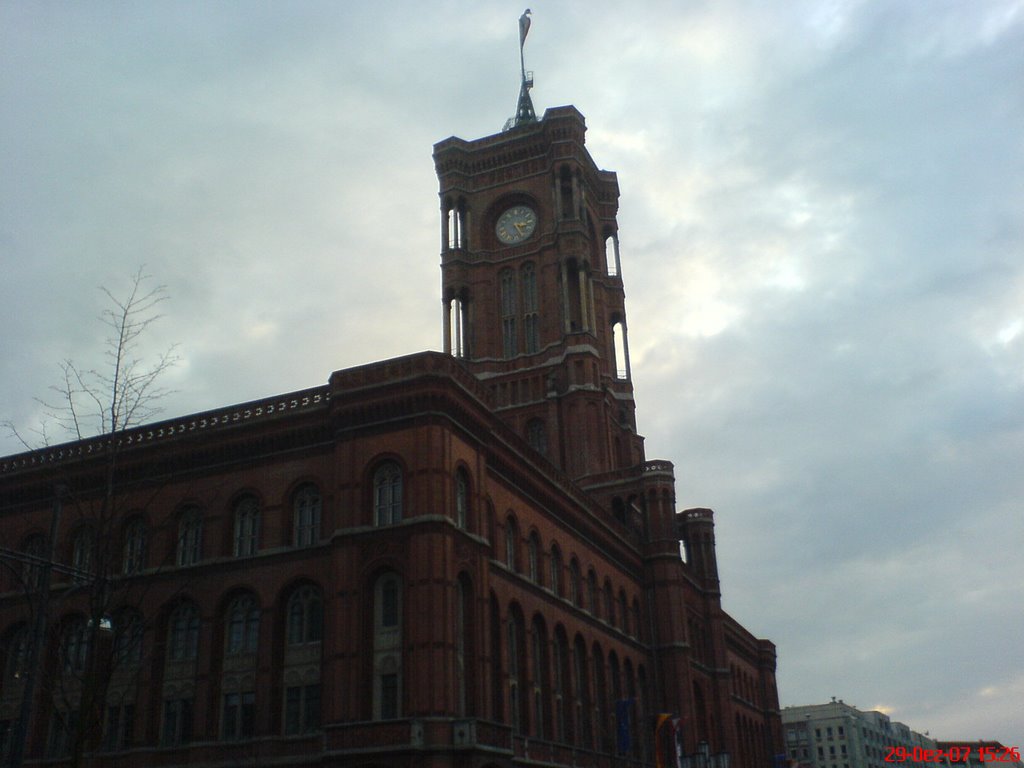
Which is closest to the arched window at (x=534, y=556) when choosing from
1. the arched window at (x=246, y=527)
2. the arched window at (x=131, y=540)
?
the arched window at (x=246, y=527)

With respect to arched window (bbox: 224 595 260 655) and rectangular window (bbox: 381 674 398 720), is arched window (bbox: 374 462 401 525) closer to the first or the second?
rectangular window (bbox: 381 674 398 720)

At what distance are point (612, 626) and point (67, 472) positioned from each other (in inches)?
1174

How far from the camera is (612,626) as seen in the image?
58.5 m

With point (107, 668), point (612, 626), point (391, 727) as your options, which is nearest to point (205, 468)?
point (391, 727)

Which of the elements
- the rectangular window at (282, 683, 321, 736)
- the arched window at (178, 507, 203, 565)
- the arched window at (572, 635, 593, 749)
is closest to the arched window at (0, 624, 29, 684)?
the arched window at (178, 507, 203, 565)

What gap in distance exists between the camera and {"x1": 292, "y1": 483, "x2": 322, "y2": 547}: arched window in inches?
1633

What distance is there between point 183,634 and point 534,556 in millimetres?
16170

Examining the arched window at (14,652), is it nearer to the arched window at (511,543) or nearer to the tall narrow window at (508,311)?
the arched window at (511,543)

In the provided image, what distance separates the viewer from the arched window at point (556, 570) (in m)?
51.2

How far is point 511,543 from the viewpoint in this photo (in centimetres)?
4691

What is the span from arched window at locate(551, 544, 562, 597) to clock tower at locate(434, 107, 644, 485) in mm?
20946

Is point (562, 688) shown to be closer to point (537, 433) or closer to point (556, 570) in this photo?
point (556, 570)

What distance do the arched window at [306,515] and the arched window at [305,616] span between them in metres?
1.93

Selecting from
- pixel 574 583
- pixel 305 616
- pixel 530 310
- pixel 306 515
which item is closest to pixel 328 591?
pixel 305 616
